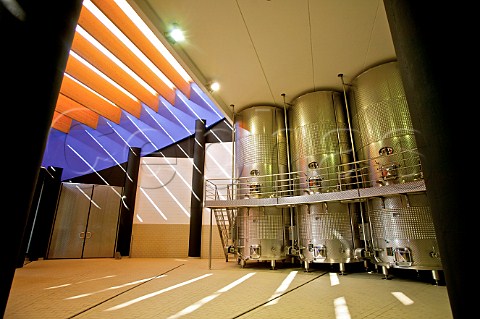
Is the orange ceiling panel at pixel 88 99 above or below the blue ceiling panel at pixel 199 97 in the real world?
below

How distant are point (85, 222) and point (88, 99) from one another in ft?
14.2

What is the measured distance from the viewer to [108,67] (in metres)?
6.00

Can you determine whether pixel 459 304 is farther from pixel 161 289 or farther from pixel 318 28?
pixel 318 28

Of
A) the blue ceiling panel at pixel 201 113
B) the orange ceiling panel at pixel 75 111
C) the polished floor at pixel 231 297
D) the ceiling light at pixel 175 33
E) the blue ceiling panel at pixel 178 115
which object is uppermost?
the blue ceiling panel at pixel 201 113

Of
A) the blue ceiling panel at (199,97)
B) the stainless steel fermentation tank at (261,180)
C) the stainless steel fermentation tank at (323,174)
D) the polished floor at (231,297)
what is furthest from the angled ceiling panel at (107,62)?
the polished floor at (231,297)

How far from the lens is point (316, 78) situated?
18.7 feet

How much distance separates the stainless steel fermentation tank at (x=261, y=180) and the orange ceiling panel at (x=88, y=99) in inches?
176

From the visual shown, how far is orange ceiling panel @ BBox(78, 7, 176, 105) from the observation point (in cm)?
484

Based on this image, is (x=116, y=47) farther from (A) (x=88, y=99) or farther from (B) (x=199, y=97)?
(B) (x=199, y=97)

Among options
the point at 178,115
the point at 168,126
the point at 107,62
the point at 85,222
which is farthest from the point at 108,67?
the point at 85,222

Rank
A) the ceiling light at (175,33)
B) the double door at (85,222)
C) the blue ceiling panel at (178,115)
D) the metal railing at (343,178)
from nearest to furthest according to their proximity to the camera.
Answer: the metal railing at (343,178)
the ceiling light at (175,33)
the double door at (85,222)
the blue ceiling panel at (178,115)

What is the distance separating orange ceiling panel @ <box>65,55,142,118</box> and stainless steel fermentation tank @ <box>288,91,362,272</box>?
16.9 feet

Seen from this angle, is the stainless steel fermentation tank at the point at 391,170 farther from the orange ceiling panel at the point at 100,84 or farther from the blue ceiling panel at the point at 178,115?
the orange ceiling panel at the point at 100,84

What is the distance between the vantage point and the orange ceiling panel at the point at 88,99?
6.62 m
